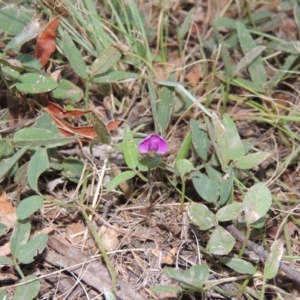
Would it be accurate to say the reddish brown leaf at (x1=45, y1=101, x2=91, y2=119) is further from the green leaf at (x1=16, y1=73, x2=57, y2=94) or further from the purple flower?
the purple flower

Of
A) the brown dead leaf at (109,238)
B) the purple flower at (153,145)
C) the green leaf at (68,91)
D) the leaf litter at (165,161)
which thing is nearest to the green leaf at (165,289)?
the leaf litter at (165,161)

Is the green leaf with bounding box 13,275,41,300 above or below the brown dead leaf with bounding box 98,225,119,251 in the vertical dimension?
above

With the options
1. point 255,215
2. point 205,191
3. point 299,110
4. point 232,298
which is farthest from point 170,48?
point 232,298

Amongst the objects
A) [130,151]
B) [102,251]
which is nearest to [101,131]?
[130,151]

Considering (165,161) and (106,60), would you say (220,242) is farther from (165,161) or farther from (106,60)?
(106,60)

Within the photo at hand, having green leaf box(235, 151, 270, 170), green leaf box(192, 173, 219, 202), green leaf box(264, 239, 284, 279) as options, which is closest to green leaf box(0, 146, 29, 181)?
green leaf box(192, 173, 219, 202)

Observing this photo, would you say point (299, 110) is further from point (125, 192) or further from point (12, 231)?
point (12, 231)
